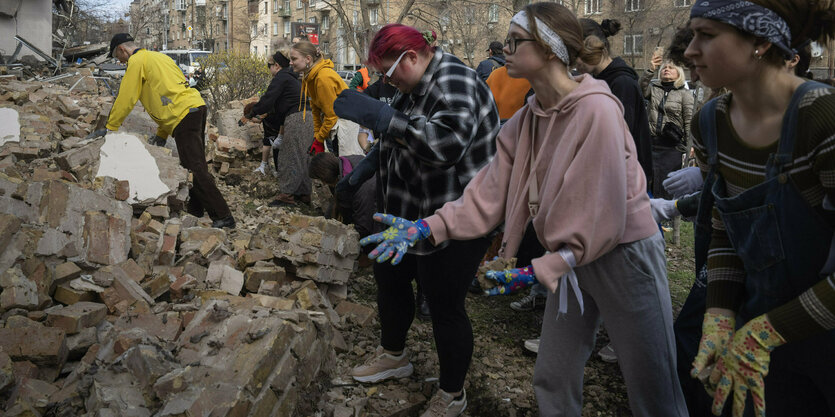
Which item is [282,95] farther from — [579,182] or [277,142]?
[579,182]

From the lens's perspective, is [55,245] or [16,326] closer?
[16,326]

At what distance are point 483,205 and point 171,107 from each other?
447cm

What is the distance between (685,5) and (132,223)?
34106 millimetres

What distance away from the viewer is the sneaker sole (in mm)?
3305

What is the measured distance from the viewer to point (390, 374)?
335cm

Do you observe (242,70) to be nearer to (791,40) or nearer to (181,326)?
(181,326)

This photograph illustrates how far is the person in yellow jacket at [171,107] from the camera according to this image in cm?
567

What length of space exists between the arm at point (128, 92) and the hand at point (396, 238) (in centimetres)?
433

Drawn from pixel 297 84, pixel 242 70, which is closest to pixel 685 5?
pixel 242 70

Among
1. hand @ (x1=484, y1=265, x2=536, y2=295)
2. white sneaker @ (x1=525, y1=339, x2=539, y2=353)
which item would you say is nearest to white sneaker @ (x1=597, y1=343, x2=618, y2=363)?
white sneaker @ (x1=525, y1=339, x2=539, y2=353)

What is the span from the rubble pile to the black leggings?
438mm

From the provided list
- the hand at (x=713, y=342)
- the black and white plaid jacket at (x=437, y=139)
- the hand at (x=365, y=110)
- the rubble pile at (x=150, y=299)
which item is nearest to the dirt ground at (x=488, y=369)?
the rubble pile at (x=150, y=299)

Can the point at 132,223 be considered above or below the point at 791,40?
below

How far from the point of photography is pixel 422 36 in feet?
9.05
